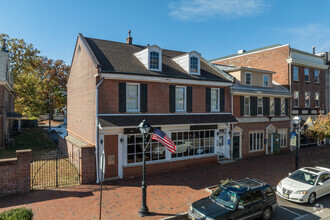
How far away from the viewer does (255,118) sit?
2117cm

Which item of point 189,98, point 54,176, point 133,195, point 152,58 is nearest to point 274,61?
point 189,98

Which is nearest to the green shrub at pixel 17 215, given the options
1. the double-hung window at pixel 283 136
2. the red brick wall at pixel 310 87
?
the double-hung window at pixel 283 136

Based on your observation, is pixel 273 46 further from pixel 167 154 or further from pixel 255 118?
pixel 167 154

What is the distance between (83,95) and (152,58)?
6.32 m

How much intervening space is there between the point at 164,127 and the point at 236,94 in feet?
26.8

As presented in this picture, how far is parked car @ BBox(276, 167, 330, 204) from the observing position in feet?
35.7

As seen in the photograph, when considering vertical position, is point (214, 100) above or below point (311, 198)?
above

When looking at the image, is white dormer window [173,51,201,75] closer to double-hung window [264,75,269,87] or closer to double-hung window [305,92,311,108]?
double-hung window [264,75,269,87]

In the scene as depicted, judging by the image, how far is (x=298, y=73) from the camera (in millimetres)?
25812

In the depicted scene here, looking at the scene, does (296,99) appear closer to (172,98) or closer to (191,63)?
(191,63)

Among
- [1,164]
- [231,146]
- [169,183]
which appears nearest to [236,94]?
[231,146]

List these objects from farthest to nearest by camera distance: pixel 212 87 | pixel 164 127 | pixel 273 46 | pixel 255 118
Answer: pixel 273 46 → pixel 255 118 → pixel 212 87 → pixel 164 127

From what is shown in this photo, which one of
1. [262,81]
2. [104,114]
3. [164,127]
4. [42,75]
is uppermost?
[42,75]

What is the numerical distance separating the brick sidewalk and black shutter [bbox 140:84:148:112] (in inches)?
190
